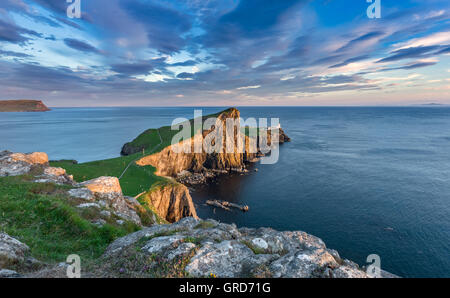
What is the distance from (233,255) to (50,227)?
1229 centimetres

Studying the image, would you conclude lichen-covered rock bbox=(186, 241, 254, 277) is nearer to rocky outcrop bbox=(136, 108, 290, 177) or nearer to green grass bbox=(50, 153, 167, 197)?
green grass bbox=(50, 153, 167, 197)

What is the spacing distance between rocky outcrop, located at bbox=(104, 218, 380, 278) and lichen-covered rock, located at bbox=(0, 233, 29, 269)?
10.9 feet

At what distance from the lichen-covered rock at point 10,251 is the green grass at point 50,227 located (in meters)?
0.62

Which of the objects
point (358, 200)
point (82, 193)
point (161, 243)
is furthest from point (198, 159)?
point (161, 243)

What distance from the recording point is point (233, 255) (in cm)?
870

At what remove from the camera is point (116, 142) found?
119000mm

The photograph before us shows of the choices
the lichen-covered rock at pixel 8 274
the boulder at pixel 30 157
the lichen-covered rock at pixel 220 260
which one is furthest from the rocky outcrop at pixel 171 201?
the lichen-covered rock at pixel 220 260

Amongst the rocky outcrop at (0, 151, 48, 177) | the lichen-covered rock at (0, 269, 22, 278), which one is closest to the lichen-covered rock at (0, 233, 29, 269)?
the lichen-covered rock at (0, 269, 22, 278)

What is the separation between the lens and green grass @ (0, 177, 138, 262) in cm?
1064

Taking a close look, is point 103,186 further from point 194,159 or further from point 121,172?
point 194,159

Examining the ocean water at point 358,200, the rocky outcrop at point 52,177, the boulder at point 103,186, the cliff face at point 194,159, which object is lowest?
the ocean water at point 358,200

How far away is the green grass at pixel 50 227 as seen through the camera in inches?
419

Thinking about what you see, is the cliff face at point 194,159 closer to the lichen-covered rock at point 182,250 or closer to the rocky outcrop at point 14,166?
the rocky outcrop at point 14,166
